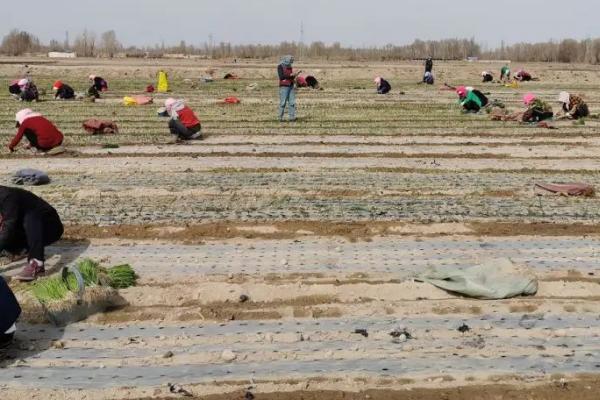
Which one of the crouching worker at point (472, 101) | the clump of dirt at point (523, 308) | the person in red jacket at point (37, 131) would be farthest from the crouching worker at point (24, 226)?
the crouching worker at point (472, 101)

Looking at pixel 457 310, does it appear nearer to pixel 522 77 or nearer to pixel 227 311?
pixel 227 311

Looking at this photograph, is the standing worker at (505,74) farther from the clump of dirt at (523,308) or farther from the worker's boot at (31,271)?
the worker's boot at (31,271)

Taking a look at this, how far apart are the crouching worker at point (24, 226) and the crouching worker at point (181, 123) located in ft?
25.6

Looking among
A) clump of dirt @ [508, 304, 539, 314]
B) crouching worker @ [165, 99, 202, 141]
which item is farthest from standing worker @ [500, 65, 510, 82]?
clump of dirt @ [508, 304, 539, 314]

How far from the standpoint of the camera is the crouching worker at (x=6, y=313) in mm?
4875

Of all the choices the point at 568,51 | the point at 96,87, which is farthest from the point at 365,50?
the point at 96,87

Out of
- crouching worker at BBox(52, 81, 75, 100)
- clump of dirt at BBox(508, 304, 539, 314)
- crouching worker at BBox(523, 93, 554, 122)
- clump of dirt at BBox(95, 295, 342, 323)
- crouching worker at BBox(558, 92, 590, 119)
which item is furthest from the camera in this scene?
crouching worker at BBox(52, 81, 75, 100)

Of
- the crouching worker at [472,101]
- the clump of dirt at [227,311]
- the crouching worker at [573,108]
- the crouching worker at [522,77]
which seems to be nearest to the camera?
the clump of dirt at [227,311]

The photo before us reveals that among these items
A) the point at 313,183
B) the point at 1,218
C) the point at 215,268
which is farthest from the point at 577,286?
the point at 1,218

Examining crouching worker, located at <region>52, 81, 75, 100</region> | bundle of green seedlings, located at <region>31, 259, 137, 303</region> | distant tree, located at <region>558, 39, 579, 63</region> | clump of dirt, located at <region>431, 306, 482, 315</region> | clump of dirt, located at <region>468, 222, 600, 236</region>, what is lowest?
clump of dirt, located at <region>431, 306, 482, 315</region>

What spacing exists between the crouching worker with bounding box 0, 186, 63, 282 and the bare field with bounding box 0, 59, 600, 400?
44 centimetres

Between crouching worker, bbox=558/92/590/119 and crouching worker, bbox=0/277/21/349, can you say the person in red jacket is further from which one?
crouching worker, bbox=558/92/590/119

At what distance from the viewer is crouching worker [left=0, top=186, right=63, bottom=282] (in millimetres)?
6215

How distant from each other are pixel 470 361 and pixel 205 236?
3922 mm
